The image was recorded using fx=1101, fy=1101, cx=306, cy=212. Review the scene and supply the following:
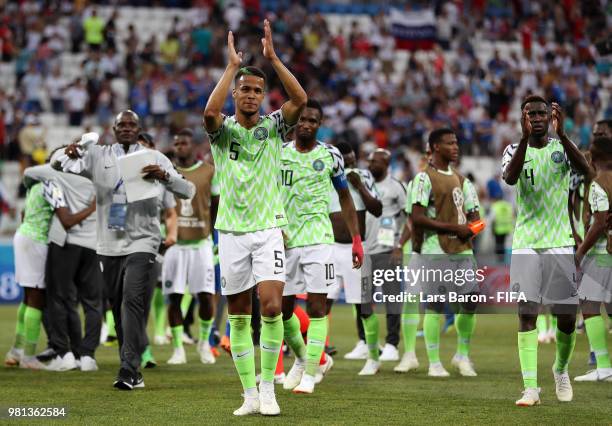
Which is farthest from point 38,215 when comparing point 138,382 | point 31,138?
point 31,138

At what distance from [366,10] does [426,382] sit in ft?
90.7

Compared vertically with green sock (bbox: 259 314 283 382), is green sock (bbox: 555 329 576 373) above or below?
below

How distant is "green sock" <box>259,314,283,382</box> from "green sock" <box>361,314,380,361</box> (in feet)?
13.2

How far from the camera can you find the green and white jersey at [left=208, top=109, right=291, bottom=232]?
9.45 meters

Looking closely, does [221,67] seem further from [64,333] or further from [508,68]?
[64,333]

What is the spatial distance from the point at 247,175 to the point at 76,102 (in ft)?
70.8

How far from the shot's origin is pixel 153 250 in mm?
11812

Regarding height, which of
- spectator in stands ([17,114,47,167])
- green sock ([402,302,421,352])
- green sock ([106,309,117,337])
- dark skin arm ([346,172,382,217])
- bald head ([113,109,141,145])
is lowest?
green sock ([106,309,117,337])

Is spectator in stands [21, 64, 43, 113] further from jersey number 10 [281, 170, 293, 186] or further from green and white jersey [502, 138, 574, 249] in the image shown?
green and white jersey [502, 138, 574, 249]

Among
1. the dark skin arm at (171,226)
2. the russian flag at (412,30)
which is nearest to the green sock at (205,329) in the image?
the dark skin arm at (171,226)

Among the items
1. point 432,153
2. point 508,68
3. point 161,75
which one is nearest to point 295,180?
point 432,153

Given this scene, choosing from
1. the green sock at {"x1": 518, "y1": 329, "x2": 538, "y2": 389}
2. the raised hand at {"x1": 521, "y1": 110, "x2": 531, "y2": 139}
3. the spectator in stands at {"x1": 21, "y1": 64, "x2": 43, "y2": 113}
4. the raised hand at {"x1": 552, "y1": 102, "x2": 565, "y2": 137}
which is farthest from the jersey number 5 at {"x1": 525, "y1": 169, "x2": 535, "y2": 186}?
the spectator in stands at {"x1": 21, "y1": 64, "x2": 43, "y2": 113}

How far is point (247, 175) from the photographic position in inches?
372

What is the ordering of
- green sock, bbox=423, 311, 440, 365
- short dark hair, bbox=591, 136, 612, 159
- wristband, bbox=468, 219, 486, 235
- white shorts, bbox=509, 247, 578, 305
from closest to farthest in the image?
white shorts, bbox=509, 247, 578, 305, short dark hair, bbox=591, 136, 612, 159, wristband, bbox=468, 219, 486, 235, green sock, bbox=423, 311, 440, 365
